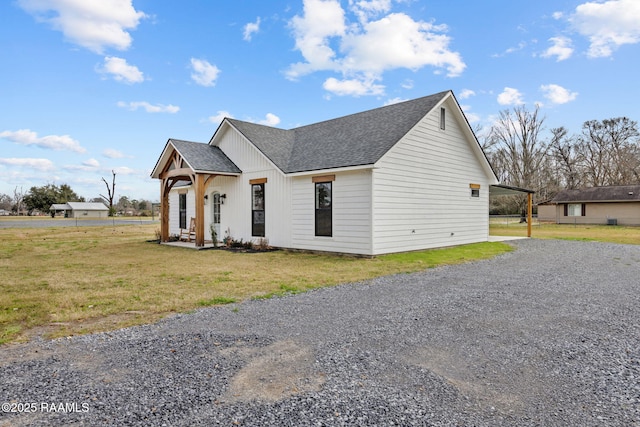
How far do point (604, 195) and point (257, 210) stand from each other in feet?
109

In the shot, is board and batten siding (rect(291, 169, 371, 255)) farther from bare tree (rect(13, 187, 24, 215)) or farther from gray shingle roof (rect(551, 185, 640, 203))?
bare tree (rect(13, 187, 24, 215))

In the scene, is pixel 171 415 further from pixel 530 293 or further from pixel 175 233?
pixel 175 233

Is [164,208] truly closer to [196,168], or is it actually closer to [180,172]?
[180,172]

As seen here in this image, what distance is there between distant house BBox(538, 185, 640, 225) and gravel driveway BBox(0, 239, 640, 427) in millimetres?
33423

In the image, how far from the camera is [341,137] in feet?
46.4

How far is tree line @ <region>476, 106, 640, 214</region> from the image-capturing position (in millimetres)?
37375

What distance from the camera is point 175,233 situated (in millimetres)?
19141

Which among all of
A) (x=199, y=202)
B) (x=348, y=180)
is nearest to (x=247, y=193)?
(x=199, y=202)

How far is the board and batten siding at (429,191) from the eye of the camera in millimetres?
11727

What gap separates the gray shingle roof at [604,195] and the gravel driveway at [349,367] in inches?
1303

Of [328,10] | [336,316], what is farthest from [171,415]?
[328,10]

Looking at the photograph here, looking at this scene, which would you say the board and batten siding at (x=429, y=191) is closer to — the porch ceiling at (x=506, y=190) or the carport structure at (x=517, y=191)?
the porch ceiling at (x=506, y=190)

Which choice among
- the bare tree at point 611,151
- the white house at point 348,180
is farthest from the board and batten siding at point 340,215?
the bare tree at point 611,151

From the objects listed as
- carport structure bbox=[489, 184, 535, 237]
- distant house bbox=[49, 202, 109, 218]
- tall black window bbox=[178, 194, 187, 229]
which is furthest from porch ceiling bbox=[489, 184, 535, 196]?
distant house bbox=[49, 202, 109, 218]
